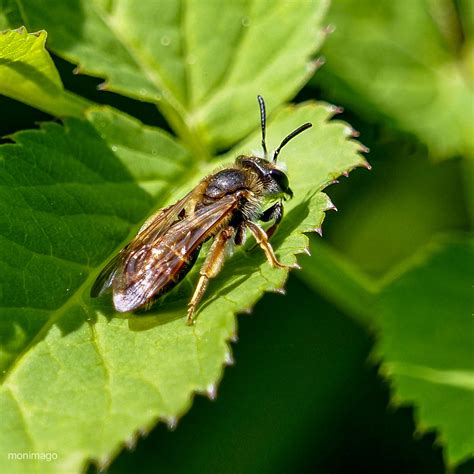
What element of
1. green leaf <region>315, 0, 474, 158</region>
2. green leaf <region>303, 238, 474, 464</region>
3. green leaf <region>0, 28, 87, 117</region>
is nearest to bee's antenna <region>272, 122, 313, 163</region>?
green leaf <region>303, 238, 474, 464</region>

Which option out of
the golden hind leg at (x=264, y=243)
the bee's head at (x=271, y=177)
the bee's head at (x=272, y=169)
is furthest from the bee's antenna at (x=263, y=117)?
the golden hind leg at (x=264, y=243)

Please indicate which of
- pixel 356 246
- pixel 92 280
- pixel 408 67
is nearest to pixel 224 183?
pixel 92 280

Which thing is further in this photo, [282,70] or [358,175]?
[358,175]

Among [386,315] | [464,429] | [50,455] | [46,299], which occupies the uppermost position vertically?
[46,299]

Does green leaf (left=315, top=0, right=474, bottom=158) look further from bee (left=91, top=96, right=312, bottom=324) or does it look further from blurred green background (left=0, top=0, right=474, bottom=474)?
bee (left=91, top=96, right=312, bottom=324)

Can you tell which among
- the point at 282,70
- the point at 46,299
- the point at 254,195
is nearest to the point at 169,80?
the point at 282,70

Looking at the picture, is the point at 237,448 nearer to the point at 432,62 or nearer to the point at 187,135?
the point at 187,135
